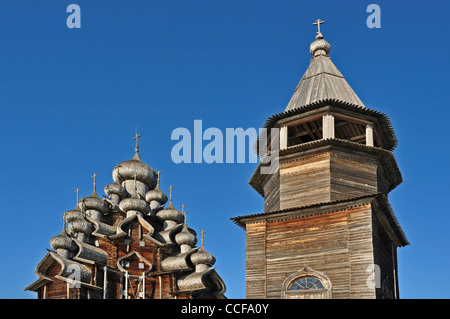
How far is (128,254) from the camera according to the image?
34781 mm

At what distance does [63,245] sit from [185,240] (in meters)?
7.18

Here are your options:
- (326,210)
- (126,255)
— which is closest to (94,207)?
(126,255)

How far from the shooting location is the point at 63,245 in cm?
3219

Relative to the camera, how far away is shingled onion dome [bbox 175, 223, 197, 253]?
119ft

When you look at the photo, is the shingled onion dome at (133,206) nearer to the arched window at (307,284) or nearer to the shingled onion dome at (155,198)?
the shingled onion dome at (155,198)

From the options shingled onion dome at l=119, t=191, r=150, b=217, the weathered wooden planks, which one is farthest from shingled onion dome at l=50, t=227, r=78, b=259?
the weathered wooden planks

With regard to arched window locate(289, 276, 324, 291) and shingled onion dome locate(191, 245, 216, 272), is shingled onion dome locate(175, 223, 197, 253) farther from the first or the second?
arched window locate(289, 276, 324, 291)

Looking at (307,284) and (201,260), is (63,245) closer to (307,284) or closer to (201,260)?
(201,260)

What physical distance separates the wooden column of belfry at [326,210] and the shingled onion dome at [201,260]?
1173 cm

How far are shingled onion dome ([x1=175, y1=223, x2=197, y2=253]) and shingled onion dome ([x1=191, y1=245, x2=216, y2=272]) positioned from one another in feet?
5.66
